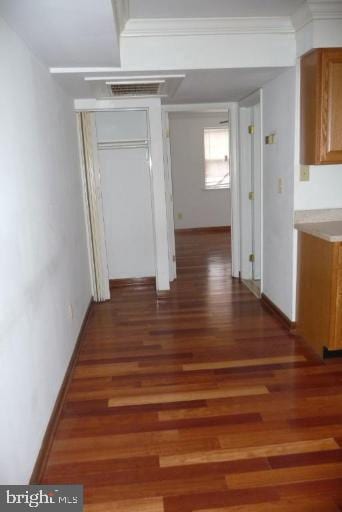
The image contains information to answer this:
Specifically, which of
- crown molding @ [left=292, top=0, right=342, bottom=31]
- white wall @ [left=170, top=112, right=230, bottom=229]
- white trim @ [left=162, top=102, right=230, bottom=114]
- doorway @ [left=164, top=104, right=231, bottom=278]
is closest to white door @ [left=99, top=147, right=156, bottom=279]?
white trim @ [left=162, top=102, right=230, bottom=114]

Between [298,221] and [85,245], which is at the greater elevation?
[298,221]

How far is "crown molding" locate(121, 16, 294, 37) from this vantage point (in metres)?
2.89

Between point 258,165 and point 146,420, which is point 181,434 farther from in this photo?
point 258,165

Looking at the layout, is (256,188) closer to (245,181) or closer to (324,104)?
(245,181)

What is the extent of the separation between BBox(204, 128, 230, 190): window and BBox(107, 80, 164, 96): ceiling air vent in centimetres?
A: 459

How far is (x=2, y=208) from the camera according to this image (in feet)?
5.71

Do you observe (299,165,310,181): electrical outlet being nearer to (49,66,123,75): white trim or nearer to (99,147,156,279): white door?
(49,66,123,75): white trim

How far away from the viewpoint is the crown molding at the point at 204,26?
289 centimetres

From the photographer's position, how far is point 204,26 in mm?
2945

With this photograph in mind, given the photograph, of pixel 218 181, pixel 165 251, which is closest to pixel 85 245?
pixel 165 251

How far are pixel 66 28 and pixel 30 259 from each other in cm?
120

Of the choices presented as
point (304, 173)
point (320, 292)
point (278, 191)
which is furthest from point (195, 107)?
point (320, 292)

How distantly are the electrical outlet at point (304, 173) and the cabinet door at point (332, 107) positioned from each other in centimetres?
33

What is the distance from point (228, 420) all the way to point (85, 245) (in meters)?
2.59
